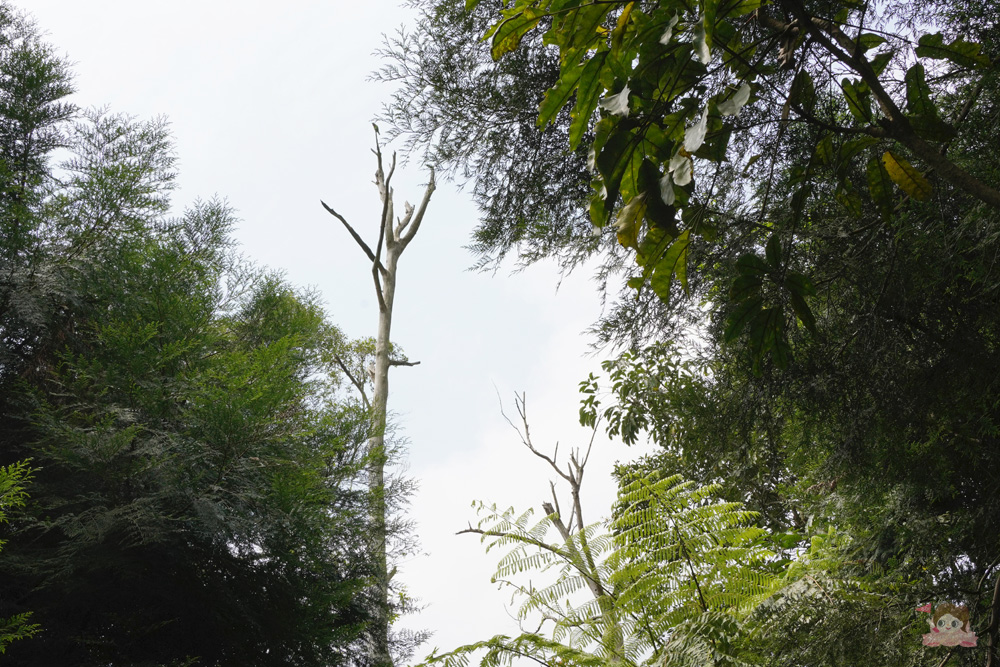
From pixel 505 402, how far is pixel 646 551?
3210 mm

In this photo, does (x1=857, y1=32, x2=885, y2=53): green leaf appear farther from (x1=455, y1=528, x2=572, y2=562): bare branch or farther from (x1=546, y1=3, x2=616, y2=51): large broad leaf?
(x1=455, y1=528, x2=572, y2=562): bare branch

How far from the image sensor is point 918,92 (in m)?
0.86

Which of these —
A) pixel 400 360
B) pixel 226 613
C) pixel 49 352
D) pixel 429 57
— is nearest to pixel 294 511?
pixel 226 613

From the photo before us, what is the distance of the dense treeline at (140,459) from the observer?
248cm

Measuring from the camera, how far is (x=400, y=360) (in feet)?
21.3

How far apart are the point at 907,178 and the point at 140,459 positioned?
251 centimetres

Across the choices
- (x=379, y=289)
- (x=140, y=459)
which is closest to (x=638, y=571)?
(x=140, y=459)

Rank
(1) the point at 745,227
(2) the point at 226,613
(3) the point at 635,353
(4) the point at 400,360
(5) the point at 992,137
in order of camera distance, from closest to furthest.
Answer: (5) the point at 992,137, (1) the point at 745,227, (3) the point at 635,353, (2) the point at 226,613, (4) the point at 400,360

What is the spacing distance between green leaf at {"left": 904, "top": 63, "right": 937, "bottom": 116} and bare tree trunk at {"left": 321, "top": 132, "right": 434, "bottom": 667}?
8.30 ft

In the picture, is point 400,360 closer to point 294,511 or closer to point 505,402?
point 505,402

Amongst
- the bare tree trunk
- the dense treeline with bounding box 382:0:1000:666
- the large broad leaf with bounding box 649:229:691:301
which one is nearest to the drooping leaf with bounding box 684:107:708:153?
the dense treeline with bounding box 382:0:1000:666

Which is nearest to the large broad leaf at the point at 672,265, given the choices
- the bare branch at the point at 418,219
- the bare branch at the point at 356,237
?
the bare branch at the point at 356,237

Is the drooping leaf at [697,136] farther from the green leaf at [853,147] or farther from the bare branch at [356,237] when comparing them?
the bare branch at [356,237]

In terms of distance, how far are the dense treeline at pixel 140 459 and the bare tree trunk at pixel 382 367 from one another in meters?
0.16
